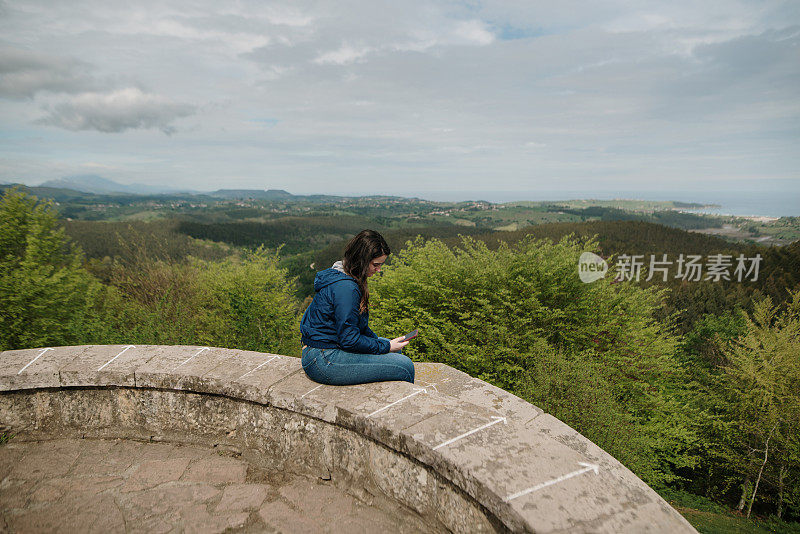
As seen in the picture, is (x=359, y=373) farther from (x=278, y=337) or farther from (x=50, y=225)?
(x=50, y=225)

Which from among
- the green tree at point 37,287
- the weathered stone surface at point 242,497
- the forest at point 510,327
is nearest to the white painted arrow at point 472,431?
the weathered stone surface at point 242,497

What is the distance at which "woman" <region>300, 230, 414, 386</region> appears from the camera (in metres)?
2.87

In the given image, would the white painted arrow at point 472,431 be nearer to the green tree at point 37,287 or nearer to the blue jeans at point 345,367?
the blue jeans at point 345,367

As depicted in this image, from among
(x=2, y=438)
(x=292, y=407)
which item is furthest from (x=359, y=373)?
(x=2, y=438)

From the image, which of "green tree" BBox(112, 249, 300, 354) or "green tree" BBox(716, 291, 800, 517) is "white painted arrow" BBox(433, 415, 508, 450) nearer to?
"green tree" BBox(112, 249, 300, 354)

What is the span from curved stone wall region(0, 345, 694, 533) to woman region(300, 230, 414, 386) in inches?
5.1

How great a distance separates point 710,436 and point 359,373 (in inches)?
1104

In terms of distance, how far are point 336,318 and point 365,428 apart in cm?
76

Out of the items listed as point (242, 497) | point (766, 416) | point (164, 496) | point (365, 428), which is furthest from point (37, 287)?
point (766, 416)

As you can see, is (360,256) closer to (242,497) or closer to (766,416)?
(242,497)

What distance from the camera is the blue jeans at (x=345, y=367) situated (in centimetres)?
294

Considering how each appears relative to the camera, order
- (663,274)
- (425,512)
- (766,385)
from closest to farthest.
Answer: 1. (425,512)
2. (766,385)
3. (663,274)

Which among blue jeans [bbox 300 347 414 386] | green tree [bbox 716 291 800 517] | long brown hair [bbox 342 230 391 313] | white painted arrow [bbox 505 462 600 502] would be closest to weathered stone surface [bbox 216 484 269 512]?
blue jeans [bbox 300 347 414 386]

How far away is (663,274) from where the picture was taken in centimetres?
7019
